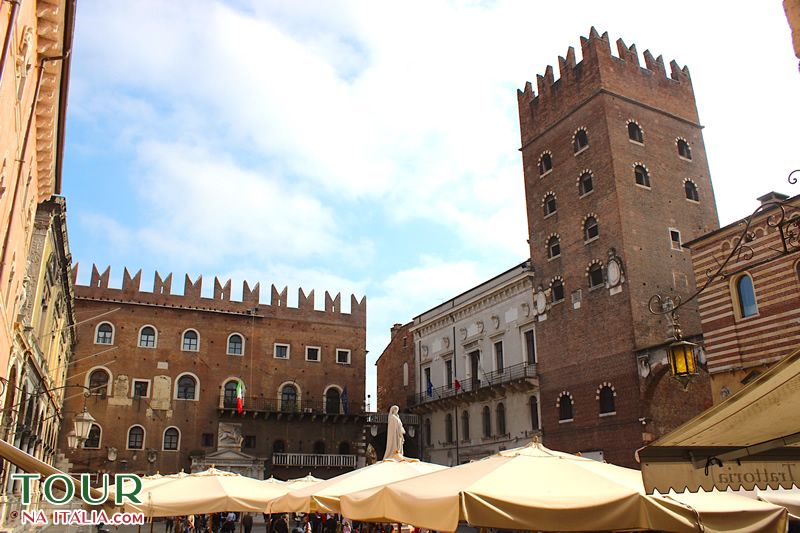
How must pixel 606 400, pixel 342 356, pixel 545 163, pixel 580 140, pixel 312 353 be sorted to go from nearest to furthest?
1. pixel 606 400
2. pixel 580 140
3. pixel 545 163
4. pixel 312 353
5. pixel 342 356

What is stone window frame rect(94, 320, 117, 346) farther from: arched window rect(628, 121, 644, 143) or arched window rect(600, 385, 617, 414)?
arched window rect(628, 121, 644, 143)

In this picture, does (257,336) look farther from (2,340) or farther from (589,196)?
(2,340)

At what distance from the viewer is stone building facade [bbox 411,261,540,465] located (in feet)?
90.3

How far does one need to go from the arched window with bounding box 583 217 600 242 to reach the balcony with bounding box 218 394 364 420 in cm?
1625

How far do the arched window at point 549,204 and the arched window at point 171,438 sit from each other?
65.8 ft

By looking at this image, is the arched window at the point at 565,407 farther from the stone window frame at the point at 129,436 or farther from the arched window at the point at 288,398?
the stone window frame at the point at 129,436

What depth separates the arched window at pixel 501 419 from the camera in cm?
2831

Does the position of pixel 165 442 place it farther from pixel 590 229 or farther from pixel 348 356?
pixel 590 229

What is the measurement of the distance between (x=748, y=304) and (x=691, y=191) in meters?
10.5

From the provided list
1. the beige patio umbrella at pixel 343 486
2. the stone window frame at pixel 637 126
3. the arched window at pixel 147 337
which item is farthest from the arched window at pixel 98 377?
the stone window frame at pixel 637 126

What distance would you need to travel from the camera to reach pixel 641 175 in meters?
25.5

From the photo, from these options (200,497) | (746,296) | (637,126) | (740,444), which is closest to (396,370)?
(637,126)

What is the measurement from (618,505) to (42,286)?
17265 mm

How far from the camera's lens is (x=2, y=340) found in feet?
40.6
